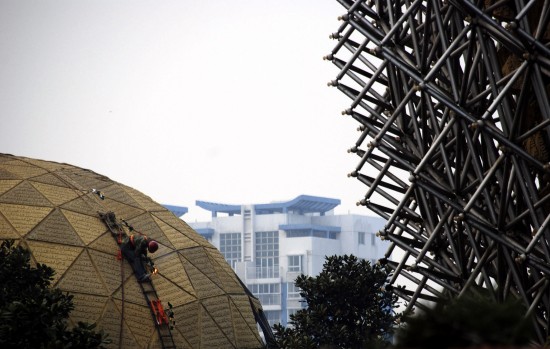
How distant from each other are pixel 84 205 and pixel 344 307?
1246cm

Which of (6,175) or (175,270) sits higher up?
(6,175)

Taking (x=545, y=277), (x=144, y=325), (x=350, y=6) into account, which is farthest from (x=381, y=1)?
(x=144, y=325)

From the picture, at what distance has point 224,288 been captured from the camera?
149ft

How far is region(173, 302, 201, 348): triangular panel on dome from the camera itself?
4162 cm

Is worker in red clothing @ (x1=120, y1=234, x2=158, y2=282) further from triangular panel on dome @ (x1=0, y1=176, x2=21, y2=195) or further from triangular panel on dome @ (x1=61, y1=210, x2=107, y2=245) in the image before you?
triangular panel on dome @ (x1=0, y1=176, x2=21, y2=195)

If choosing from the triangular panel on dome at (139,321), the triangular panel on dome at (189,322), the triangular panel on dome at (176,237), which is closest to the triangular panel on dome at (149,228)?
the triangular panel on dome at (176,237)

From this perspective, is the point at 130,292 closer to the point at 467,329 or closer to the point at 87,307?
the point at 87,307

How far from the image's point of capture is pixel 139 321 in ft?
133

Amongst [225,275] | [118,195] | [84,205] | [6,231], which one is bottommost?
[225,275]

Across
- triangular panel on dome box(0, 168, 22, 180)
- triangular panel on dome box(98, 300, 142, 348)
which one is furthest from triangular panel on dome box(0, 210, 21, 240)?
triangular panel on dome box(98, 300, 142, 348)

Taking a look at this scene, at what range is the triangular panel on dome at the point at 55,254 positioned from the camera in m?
40.2

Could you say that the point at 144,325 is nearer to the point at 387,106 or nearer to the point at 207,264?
the point at 207,264

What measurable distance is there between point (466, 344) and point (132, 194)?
3920cm

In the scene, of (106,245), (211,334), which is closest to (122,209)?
(106,245)
